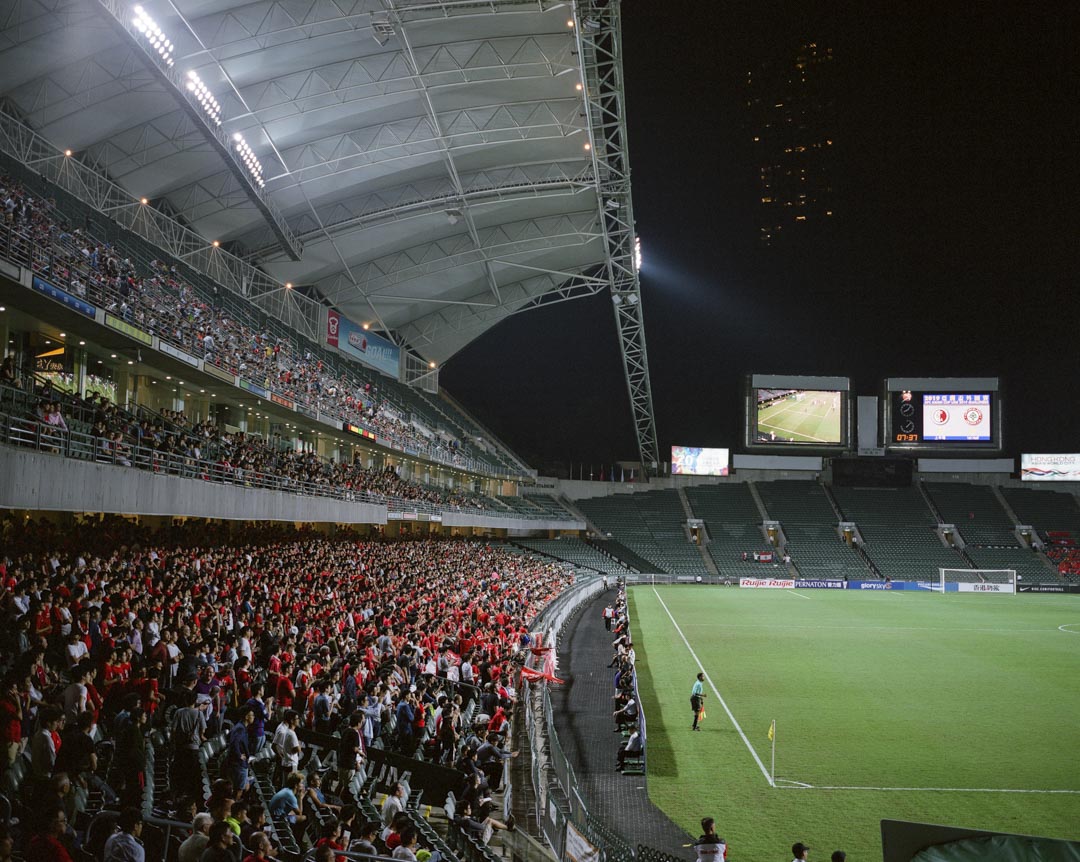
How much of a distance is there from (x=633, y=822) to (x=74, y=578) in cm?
960

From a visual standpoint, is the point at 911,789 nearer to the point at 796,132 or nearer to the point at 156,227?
the point at 796,132

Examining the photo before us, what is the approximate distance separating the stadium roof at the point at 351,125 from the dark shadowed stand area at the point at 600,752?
63.7 feet

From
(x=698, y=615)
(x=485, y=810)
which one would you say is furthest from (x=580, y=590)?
(x=485, y=810)

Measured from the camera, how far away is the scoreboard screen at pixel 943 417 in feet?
224

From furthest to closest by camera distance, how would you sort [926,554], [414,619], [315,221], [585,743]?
[926,554], [315,221], [414,619], [585,743]

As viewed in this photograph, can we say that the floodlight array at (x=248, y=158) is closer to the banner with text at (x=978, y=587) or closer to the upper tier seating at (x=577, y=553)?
the upper tier seating at (x=577, y=553)

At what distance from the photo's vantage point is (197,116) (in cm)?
2538

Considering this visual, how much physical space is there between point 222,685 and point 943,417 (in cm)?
6964

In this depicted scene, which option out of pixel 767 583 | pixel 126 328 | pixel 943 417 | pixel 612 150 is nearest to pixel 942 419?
pixel 943 417

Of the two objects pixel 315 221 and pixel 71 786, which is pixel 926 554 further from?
pixel 71 786

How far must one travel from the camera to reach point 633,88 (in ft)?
128

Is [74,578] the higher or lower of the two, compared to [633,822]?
higher

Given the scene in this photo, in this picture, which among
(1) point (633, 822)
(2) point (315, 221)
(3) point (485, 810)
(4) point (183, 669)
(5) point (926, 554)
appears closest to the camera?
(3) point (485, 810)

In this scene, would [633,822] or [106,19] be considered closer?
[633,822]
